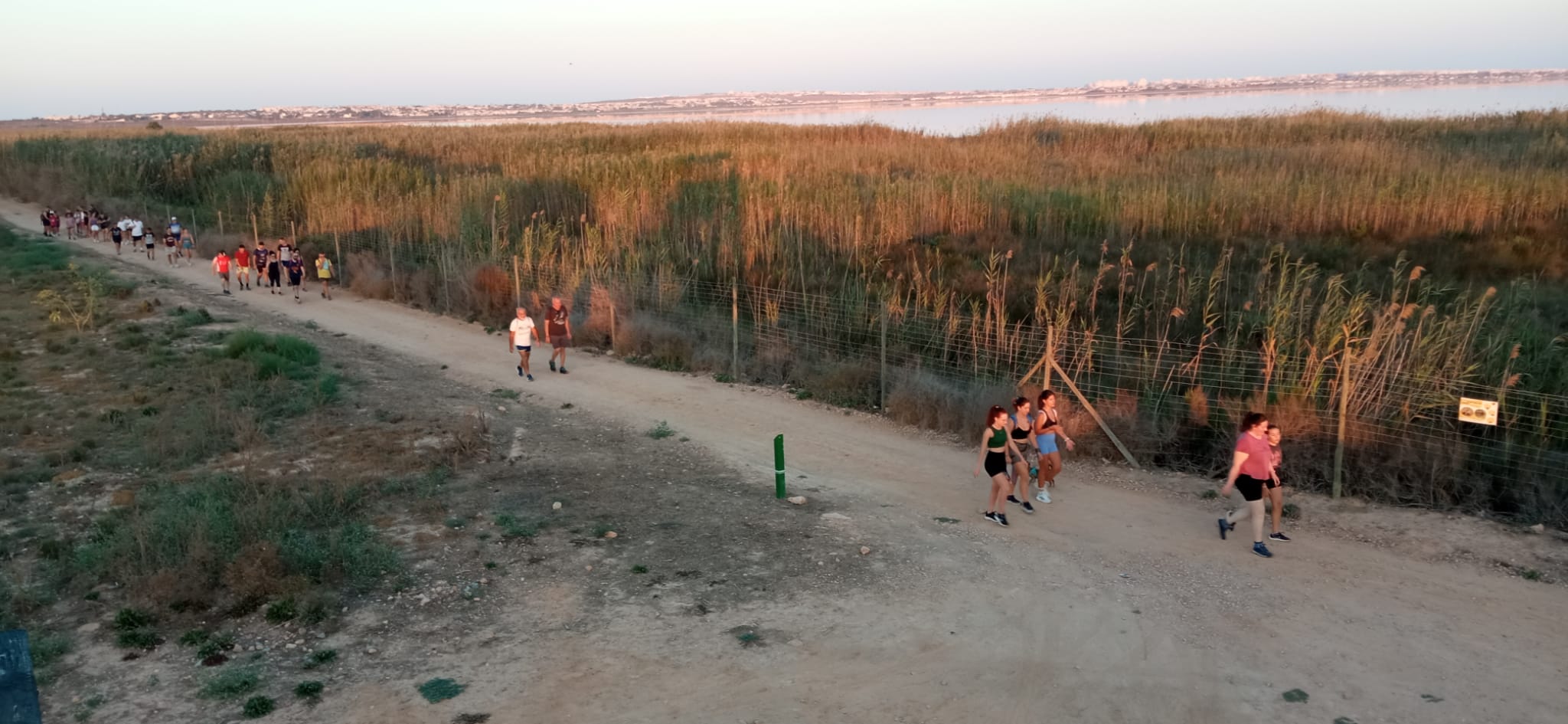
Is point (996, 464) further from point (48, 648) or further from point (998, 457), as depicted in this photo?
point (48, 648)

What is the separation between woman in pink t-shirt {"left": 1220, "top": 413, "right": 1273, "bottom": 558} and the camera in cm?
923

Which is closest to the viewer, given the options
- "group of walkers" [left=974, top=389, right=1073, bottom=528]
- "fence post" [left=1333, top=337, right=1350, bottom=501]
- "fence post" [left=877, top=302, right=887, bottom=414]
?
"group of walkers" [left=974, top=389, right=1073, bottom=528]

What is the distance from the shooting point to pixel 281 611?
8.20 meters

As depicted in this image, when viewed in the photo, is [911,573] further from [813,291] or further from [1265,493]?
[813,291]

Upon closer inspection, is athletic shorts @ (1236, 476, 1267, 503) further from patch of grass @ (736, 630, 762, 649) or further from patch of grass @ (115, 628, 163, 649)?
patch of grass @ (115, 628, 163, 649)

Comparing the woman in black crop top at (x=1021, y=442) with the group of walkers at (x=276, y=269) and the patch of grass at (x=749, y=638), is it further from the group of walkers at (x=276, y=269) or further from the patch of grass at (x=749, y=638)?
the group of walkers at (x=276, y=269)

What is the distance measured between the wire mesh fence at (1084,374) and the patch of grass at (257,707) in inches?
337

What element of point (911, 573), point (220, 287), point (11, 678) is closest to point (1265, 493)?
point (911, 573)

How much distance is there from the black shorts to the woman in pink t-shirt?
1980 millimetres

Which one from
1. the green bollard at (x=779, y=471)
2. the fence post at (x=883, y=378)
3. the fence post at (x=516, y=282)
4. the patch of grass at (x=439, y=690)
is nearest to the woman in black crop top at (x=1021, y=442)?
the green bollard at (x=779, y=471)

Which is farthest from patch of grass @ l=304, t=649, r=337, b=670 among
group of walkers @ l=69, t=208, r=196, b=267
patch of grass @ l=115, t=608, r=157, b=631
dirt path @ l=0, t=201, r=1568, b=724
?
group of walkers @ l=69, t=208, r=196, b=267

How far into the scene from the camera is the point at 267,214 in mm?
33562

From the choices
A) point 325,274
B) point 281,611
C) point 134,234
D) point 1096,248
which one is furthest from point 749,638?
point 134,234

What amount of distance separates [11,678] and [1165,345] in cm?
1269
